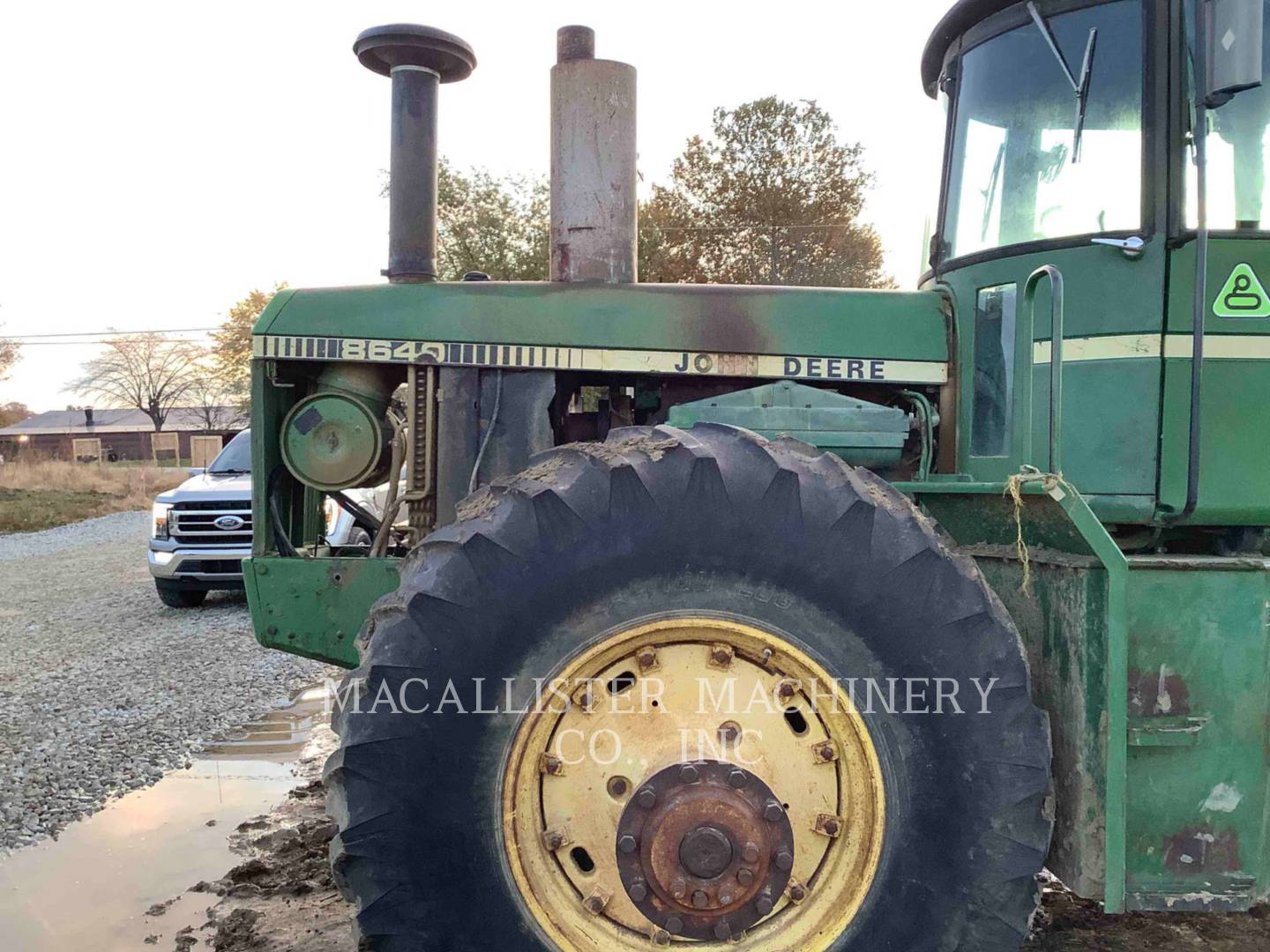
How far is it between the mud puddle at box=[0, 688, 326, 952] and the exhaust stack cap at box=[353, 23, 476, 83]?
3353 mm

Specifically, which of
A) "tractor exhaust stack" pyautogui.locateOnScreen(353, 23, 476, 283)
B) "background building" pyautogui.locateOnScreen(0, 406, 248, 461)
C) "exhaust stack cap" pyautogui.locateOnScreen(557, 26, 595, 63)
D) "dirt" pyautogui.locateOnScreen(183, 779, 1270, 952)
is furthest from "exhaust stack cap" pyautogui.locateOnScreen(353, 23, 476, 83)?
"background building" pyautogui.locateOnScreen(0, 406, 248, 461)

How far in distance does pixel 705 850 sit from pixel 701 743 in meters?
0.25

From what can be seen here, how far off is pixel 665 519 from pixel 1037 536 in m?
1.13

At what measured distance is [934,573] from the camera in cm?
229

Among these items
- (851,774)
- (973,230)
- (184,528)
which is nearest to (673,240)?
(184,528)

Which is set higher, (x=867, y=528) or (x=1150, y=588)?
(x=867, y=528)

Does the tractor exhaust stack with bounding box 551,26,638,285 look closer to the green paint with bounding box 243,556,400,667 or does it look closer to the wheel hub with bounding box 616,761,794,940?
the green paint with bounding box 243,556,400,667

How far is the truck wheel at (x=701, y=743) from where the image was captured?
2271mm

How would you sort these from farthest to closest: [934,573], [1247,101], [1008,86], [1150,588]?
[1008,86], [1247,101], [1150,588], [934,573]

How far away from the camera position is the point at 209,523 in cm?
1012

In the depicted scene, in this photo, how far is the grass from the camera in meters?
22.8

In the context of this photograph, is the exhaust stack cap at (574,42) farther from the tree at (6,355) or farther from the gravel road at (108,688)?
the tree at (6,355)

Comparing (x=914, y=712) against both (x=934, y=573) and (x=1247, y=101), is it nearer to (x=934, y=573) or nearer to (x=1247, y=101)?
(x=934, y=573)

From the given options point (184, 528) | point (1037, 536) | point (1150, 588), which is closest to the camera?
point (1150, 588)
